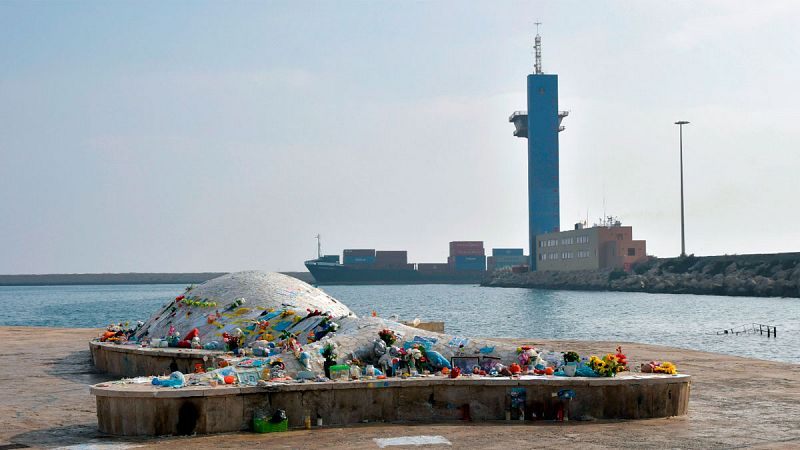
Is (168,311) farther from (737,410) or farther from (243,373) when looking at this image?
(737,410)

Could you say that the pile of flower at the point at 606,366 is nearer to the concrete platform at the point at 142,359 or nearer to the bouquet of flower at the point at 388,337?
the bouquet of flower at the point at 388,337

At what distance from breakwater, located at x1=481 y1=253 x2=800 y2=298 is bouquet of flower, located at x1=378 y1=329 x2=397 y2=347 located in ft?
276

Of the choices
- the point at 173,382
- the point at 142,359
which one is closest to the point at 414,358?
the point at 173,382

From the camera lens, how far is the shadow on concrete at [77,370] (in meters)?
21.9

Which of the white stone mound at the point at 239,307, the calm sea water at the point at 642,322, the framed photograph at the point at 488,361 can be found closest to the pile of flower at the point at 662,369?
the framed photograph at the point at 488,361

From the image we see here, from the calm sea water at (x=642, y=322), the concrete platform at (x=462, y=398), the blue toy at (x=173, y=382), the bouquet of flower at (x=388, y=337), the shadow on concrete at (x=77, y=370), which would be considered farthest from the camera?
the calm sea water at (x=642, y=322)

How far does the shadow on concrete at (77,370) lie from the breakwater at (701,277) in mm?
80779

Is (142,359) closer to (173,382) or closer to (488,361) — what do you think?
(173,382)

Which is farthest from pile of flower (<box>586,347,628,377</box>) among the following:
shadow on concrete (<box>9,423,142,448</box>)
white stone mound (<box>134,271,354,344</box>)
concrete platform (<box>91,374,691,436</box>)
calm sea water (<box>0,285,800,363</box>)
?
calm sea water (<box>0,285,800,363</box>)

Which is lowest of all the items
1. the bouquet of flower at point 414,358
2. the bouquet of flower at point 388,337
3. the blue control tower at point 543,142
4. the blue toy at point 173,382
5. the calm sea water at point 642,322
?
the calm sea water at point 642,322

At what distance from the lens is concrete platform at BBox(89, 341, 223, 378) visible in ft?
67.4

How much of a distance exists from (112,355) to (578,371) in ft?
40.6

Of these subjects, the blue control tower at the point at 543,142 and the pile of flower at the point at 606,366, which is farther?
the blue control tower at the point at 543,142

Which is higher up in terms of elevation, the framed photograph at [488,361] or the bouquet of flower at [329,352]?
the bouquet of flower at [329,352]
